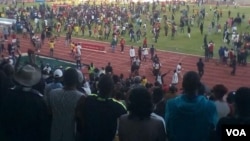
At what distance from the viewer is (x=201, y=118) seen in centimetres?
429

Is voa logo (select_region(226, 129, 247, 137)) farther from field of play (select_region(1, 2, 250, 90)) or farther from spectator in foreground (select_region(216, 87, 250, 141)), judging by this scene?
field of play (select_region(1, 2, 250, 90))

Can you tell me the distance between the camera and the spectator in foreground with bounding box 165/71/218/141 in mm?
4281

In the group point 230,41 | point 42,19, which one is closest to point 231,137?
point 230,41

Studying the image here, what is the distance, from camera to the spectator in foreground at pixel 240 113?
3.89 m

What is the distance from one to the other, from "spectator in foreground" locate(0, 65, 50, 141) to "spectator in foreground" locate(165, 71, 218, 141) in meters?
1.16

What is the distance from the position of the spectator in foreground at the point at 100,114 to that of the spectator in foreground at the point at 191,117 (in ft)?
1.56

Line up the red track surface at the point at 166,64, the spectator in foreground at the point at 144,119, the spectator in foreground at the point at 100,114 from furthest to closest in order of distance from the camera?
1. the red track surface at the point at 166,64
2. the spectator in foreground at the point at 100,114
3. the spectator in foreground at the point at 144,119

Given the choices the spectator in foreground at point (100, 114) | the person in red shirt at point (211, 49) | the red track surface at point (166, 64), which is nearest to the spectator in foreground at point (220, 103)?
the spectator in foreground at point (100, 114)

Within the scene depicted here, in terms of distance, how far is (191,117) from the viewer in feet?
14.1

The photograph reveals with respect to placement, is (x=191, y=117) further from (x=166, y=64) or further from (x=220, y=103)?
(x=166, y=64)

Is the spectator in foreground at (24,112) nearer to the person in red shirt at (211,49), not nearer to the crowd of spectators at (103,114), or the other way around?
the crowd of spectators at (103,114)

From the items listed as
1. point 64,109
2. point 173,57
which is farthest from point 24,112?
point 173,57

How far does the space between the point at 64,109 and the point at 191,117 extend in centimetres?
125

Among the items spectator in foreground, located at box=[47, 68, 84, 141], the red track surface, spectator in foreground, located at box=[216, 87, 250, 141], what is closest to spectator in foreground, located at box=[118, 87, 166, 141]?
spectator in foreground, located at box=[216, 87, 250, 141]
